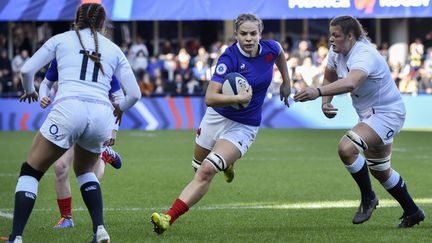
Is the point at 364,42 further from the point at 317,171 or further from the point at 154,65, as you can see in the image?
the point at 154,65

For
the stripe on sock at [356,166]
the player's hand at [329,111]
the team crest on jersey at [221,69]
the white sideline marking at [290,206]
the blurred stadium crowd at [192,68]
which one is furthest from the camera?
the blurred stadium crowd at [192,68]

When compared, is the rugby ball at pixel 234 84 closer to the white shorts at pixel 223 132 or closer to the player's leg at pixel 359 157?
the white shorts at pixel 223 132

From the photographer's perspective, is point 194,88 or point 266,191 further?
point 194,88

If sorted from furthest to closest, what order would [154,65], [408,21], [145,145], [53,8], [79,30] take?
[408,21], [154,65], [53,8], [145,145], [79,30]

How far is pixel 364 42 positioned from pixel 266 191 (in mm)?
3797

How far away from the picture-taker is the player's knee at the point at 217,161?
26.7 feet

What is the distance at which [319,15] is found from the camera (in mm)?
27250

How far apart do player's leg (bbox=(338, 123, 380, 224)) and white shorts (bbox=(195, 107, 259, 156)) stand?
80 centimetres

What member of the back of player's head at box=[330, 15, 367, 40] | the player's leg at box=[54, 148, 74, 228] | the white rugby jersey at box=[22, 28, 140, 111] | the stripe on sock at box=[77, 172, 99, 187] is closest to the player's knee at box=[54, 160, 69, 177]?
the player's leg at box=[54, 148, 74, 228]

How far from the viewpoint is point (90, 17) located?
730 centimetres

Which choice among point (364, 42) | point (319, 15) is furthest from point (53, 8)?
point (364, 42)

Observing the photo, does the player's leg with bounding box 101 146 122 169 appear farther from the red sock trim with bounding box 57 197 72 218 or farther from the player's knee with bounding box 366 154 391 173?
the player's knee with bounding box 366 154 391 173

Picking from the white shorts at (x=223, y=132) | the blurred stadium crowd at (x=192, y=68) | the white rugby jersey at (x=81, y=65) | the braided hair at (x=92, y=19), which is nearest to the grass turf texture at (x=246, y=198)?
the white shorts at (x=223, y=132)

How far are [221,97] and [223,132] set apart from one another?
1.90 ft
